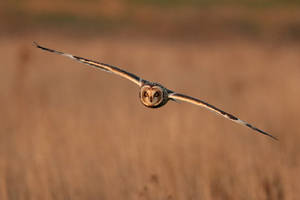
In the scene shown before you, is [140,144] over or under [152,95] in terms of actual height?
under

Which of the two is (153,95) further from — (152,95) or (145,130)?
(145,130)

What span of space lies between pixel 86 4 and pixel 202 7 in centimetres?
736

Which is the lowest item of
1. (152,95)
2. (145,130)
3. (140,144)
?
(140,144)

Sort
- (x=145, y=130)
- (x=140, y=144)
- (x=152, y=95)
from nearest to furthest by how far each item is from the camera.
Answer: (x=152, y=95) < (x=140, y=144) < (x=145, y=130)

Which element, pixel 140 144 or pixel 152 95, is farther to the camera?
pixel 140 144

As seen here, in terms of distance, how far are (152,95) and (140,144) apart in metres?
0.99

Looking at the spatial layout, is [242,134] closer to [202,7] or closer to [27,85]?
[27,85]

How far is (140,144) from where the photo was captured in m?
5.56

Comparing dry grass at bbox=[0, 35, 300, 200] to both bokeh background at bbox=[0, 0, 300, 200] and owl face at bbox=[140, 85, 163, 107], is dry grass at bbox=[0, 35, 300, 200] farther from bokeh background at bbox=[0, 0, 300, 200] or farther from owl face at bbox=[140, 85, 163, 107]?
owl face at bbox=[140, 85, 163, 107]

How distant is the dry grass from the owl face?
61cm

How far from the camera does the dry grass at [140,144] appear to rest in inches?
191

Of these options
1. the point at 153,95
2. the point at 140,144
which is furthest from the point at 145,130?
the point at 153,95

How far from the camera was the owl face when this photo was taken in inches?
185

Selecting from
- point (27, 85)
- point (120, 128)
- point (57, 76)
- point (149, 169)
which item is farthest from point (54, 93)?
point (149, 169)
